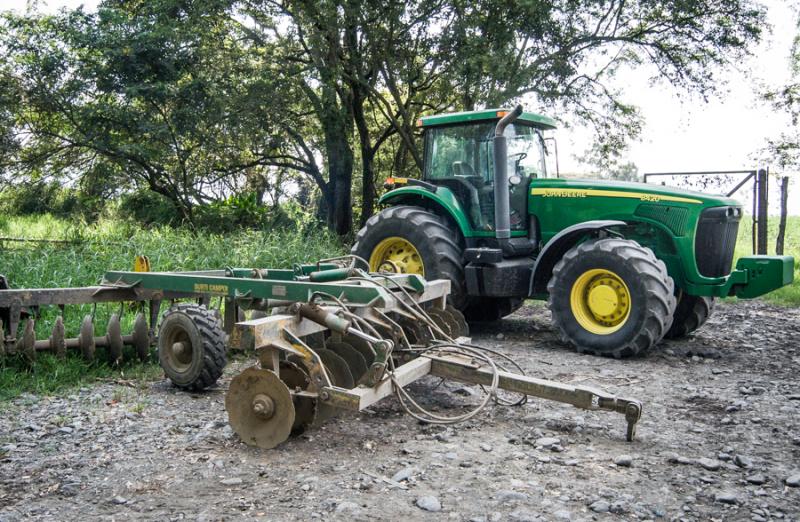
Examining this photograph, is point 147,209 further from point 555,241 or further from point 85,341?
point 555,241

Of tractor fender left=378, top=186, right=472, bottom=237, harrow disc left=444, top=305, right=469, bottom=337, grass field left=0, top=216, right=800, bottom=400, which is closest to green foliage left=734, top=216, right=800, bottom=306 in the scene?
grass field left=0, top=216, right=800, bottom=400

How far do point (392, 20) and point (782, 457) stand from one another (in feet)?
33.7

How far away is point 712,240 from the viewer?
6531 millimetres

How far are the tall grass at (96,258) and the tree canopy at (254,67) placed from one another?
4.94ft

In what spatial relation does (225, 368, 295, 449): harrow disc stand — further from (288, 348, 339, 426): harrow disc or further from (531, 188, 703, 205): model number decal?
(531, 188, 703, 205): model number decal

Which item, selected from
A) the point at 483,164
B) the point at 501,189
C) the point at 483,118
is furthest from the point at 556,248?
the point at 483,118

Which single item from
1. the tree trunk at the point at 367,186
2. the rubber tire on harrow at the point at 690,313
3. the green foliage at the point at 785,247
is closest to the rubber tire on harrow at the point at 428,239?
the rubber tire on harrow at the point at 690,313

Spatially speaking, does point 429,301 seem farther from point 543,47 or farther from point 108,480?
point 543,47

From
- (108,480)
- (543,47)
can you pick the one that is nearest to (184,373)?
(108,480)

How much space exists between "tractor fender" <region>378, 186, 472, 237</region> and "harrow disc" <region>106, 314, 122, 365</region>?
3.42 m

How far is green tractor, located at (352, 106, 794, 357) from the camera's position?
6.29 m

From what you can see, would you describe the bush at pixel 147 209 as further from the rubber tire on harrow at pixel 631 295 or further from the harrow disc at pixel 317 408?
the harrow disc at pixel 317 408

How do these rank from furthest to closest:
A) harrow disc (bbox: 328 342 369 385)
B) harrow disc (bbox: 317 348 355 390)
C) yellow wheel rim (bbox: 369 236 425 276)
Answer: yellow wheel rim (bbox: 369 236 425 276) < harrow disc (bbox: 328 342 369 385) < harrow disc (bbox: 317 348 355 390)

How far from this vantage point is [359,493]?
3225mm
